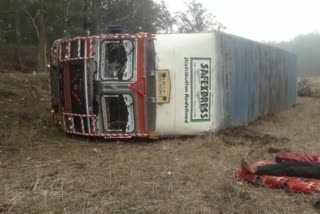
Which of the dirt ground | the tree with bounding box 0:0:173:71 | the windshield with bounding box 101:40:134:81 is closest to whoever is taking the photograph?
the dirt ground

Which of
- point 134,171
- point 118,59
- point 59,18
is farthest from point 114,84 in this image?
point 59,18

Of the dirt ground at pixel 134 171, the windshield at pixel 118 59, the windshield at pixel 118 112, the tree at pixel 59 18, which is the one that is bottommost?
the dirt ground at pixel 134 171

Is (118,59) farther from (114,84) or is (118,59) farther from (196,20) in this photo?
(196,20)

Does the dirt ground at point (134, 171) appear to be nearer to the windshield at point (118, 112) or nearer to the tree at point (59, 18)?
the windshield at point (118, 112)

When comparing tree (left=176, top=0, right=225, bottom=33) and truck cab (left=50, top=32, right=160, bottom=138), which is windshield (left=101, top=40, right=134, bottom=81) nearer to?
truck cab (left=50, top=32, right=160, bottom=138)

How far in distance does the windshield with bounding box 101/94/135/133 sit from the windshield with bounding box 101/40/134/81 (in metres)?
0.31

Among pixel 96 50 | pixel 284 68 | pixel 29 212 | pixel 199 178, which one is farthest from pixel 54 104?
pixel 284 68

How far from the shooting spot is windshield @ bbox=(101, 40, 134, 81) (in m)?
8.02

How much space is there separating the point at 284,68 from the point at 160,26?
516 inches

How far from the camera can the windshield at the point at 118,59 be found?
8.02 m

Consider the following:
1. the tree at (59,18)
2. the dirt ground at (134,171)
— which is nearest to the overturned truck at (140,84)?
the dirt ground at (134,171)

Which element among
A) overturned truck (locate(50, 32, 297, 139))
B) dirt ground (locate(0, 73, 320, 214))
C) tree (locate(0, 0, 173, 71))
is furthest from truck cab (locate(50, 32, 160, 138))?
tree (locate(0, 0, 173, 71))

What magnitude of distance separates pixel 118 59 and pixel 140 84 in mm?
519

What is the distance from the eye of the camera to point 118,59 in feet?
26.4
